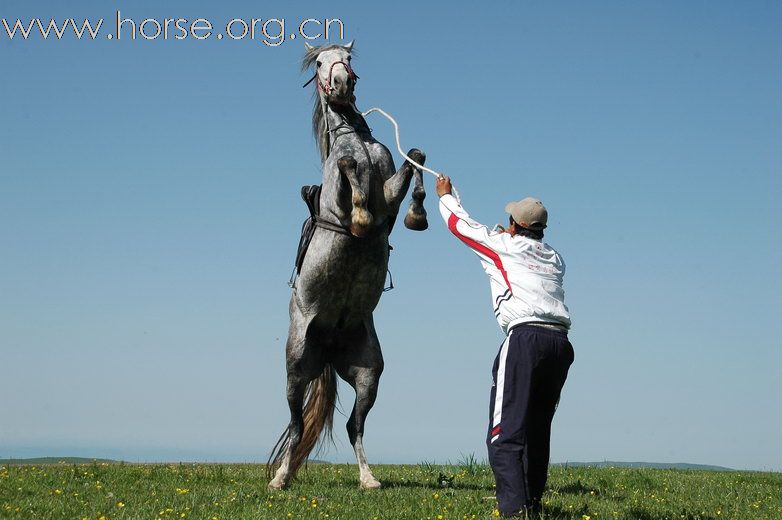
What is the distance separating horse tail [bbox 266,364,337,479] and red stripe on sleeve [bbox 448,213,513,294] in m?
3.86

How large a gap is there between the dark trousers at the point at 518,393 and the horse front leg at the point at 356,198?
244 cm

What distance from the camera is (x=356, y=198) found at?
8.54 meters

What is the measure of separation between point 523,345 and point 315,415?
15.2ft

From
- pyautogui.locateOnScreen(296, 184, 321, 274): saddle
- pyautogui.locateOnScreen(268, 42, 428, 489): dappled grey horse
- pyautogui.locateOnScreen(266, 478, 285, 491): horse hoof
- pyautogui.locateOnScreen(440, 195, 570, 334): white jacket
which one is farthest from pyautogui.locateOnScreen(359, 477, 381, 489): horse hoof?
pyautogui.locateOnScreen(440, 195, 570, 334): white jacket

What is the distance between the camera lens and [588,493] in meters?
9.24

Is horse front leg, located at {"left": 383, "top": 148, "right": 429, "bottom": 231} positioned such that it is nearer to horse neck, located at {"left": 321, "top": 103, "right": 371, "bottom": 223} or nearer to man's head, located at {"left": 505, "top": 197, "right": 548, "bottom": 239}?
horse neck, located at {"left": 321, "top": 103, "right": 371, "bottom": 223}

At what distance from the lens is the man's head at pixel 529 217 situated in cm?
675

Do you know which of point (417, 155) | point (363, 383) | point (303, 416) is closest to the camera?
point (417, 155)

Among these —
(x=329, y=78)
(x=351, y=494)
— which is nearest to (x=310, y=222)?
(x=329, y=78)

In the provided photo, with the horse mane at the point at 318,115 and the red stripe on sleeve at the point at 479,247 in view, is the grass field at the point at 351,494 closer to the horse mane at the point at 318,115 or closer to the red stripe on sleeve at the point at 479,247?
the red stripe on sleeve at the point at 479,247

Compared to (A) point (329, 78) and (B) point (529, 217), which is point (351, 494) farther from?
(A) point (329, 78)

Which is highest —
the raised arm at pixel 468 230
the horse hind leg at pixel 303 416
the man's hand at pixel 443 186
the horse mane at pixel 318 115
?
the horse mane at pixel 318 115

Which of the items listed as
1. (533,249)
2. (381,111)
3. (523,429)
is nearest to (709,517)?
(523,429)

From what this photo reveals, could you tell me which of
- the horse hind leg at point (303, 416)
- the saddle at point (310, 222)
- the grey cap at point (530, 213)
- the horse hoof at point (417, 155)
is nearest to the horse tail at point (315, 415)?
the horse hind leg at point (303, 416)
